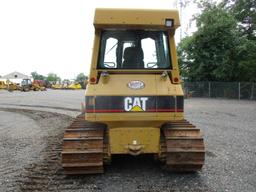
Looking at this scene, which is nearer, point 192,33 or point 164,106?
point 164,106

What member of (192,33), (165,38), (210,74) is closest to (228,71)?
(210,74)

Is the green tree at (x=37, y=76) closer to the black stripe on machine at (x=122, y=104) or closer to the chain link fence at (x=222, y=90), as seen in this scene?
the chain link fence at (x=222, y=90)

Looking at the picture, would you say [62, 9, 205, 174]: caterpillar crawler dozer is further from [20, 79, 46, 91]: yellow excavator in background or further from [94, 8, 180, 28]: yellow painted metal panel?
[20, 79, 46, 91]: yellow excavator in background

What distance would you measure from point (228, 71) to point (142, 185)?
33855 millimetres

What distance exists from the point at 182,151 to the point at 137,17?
2469 mm

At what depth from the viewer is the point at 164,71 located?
7.53 m

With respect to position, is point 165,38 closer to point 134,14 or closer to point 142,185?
point 134,14

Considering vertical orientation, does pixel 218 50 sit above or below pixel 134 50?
above

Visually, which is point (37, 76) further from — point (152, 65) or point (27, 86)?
point (152, 65)

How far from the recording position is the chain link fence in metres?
37.9

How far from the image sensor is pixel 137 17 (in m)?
7.34

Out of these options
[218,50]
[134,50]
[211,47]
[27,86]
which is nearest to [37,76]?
[27,86]

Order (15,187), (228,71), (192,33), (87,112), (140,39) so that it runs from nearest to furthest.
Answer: (15,187)
(87,112)
(140,39)
(228,71)
(192,33)

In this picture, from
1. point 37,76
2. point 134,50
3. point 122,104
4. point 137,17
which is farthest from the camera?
point 37,76
